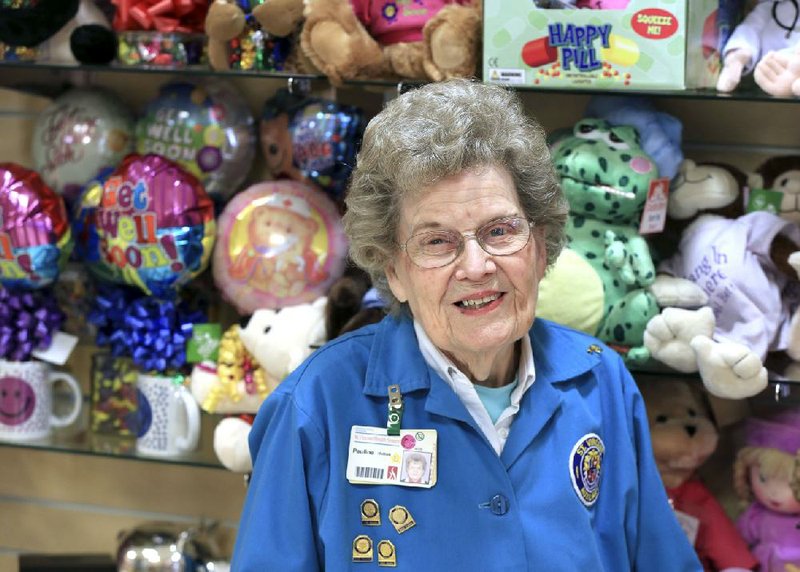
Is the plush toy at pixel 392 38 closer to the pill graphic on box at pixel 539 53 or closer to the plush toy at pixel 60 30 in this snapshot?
the pill graphic on box at pixel 539 53

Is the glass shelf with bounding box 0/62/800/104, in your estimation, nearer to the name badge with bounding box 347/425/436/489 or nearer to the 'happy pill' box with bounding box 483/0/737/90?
the 'happy pill' box with bounding box 483/0/737/90

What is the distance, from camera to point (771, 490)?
6.54ft

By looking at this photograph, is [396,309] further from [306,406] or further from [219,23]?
[219,23]

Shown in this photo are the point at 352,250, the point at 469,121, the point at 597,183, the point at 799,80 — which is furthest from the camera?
the point at 597,183

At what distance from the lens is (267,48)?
6.84 feet

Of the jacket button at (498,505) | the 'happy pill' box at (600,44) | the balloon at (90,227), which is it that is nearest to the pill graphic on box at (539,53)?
the 'happy pill' box at (600,44)

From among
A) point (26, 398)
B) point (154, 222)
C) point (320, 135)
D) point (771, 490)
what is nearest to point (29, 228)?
point (154, 222)

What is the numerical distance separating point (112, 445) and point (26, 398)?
0.64ft

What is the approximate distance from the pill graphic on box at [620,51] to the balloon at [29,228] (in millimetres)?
1067

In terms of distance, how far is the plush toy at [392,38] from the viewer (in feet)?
6.17

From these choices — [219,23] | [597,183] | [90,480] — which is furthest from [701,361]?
[90,480]

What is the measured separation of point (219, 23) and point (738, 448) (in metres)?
1.22

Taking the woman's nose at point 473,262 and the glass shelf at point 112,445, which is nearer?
the woman's nose at point 473,262

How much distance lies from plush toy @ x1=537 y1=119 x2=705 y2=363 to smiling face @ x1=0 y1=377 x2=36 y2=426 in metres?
1.06
